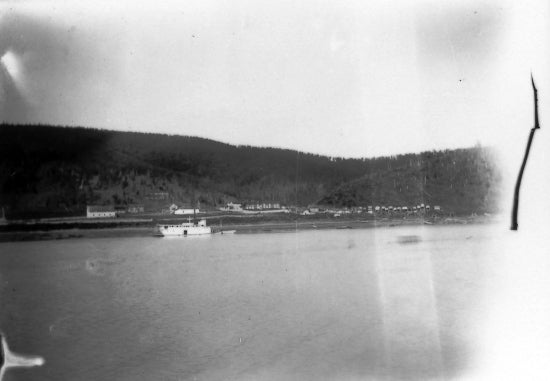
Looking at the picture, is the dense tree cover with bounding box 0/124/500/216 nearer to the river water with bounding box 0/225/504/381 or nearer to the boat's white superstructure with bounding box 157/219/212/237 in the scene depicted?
the river water with bounding box 0/225/504/381

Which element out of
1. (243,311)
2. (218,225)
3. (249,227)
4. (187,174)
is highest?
(187,174)

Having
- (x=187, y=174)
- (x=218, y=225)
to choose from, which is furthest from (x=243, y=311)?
(x=218, y=225)

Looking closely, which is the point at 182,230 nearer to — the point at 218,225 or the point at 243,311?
the point at 218,225

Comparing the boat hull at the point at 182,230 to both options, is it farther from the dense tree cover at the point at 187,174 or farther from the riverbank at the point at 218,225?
the dense tree cover at the point at 187,174

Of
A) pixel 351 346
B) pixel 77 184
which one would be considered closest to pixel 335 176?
pixel 351 346

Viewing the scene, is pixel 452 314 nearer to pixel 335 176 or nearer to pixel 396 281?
pixel 396 281

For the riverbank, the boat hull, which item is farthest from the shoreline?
the boat hull
